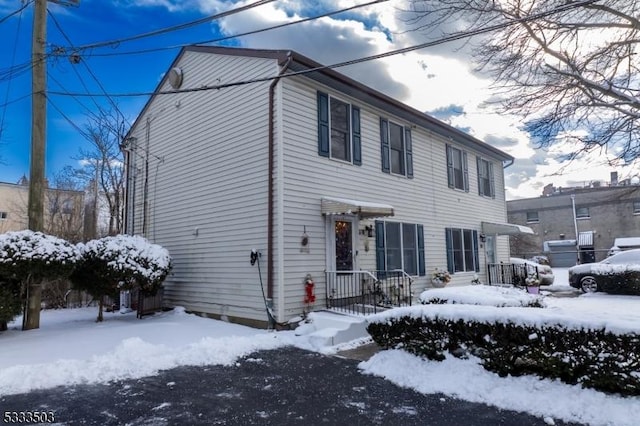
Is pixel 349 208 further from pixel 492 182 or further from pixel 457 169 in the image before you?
pixel 492 182

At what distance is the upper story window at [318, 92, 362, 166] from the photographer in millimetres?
10000

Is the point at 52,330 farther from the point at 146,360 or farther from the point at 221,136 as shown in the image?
the point at 221,136

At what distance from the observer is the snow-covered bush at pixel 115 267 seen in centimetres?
930

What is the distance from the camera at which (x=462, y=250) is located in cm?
1498

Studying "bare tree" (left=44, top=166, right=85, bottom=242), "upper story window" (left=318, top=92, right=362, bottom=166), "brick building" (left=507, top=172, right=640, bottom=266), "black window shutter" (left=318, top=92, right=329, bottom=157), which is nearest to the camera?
"black window shutter" (left=318, top=92, right=329, bottom=157)

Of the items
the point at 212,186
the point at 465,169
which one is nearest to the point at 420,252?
the point at 465,169

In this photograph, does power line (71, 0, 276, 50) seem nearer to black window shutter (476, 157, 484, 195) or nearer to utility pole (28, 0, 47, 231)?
utility pole (28, 0, 47, 231)

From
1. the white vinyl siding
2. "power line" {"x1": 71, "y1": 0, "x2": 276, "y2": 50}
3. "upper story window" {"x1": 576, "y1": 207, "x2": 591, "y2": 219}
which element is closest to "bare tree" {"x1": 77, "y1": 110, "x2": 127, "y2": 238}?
the white vinyl siding

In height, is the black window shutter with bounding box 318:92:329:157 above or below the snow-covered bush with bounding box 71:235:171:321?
above

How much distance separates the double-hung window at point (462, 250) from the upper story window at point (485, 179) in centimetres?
218

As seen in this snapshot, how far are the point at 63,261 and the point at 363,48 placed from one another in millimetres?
7682

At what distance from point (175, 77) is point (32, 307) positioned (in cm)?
739

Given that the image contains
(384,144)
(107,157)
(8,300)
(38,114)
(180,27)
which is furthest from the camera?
(107,157)

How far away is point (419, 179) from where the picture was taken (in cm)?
1326
